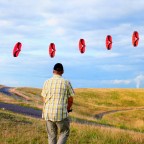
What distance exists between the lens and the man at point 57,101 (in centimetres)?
1079

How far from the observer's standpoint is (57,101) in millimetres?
10812

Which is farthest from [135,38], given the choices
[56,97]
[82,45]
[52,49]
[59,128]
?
[56,97]

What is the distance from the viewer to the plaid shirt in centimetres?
1077

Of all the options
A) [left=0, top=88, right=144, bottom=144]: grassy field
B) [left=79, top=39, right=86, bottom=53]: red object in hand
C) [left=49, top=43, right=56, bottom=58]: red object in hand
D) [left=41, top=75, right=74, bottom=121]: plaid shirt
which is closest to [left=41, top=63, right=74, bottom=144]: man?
[left=41, top=75, right=74, bottom=121]: plaid shirt

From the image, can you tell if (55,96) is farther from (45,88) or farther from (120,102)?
(120,102)

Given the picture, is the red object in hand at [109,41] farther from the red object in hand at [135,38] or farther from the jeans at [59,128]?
the jeans at [59,128]

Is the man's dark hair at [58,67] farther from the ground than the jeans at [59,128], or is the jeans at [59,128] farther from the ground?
the man's dark hair at [58,67]

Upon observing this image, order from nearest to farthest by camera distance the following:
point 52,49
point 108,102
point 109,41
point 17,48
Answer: point 109,41
point 17,48
point 52,49
point 108,102

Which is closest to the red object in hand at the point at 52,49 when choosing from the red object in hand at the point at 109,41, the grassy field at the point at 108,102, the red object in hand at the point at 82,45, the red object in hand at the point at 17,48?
the red object in hand at the point at 82,45

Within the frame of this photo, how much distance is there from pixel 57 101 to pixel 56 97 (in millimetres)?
121

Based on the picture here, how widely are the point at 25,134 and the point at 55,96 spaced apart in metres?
5.26

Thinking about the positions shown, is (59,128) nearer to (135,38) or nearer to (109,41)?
(135,38)

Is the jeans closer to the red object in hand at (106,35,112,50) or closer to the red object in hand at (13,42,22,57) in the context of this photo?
the red object in hand at (106,35,112,50)

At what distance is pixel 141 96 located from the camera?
10675 cm
